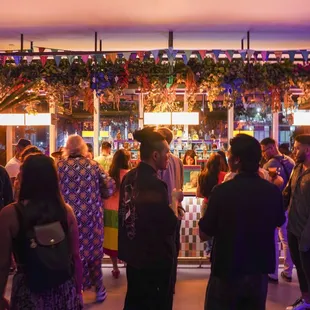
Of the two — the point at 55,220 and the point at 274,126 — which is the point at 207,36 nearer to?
the point at 274,126

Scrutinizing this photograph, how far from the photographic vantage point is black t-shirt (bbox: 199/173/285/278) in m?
2.65

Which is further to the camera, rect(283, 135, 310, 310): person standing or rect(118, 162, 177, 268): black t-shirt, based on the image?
rect(283, 135, 310, 310): person standing

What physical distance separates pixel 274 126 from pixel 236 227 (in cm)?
733

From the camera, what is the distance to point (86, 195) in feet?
14.6

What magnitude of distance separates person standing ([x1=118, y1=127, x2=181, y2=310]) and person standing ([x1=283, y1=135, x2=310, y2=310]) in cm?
124

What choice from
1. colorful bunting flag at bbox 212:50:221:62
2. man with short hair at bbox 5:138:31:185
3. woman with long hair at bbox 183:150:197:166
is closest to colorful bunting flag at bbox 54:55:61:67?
man with short hair at bbox 5:138:31:185

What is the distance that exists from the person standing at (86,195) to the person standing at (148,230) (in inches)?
54.9

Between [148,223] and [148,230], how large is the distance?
0.05m

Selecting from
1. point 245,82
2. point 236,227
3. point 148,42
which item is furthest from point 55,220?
point 148,42

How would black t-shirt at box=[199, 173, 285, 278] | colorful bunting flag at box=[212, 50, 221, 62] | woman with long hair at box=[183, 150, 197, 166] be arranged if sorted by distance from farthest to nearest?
woman with long hair at box=[183, 150, 197, 166], colorful bunting flag at box=[212, 50, 221, 62], black t-shirt at box=[199, 173, 285, 278]

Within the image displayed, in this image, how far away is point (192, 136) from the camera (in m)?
10.8

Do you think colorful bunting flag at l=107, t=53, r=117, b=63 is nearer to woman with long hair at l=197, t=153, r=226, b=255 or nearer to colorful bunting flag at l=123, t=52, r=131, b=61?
colorful bunting flag at l=123, t=52, r=131, b=61

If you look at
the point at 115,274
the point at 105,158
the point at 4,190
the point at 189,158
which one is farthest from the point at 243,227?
the point at 189,158

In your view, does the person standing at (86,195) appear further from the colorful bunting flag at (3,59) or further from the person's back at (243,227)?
the colorful bunting flag at (3,59)
